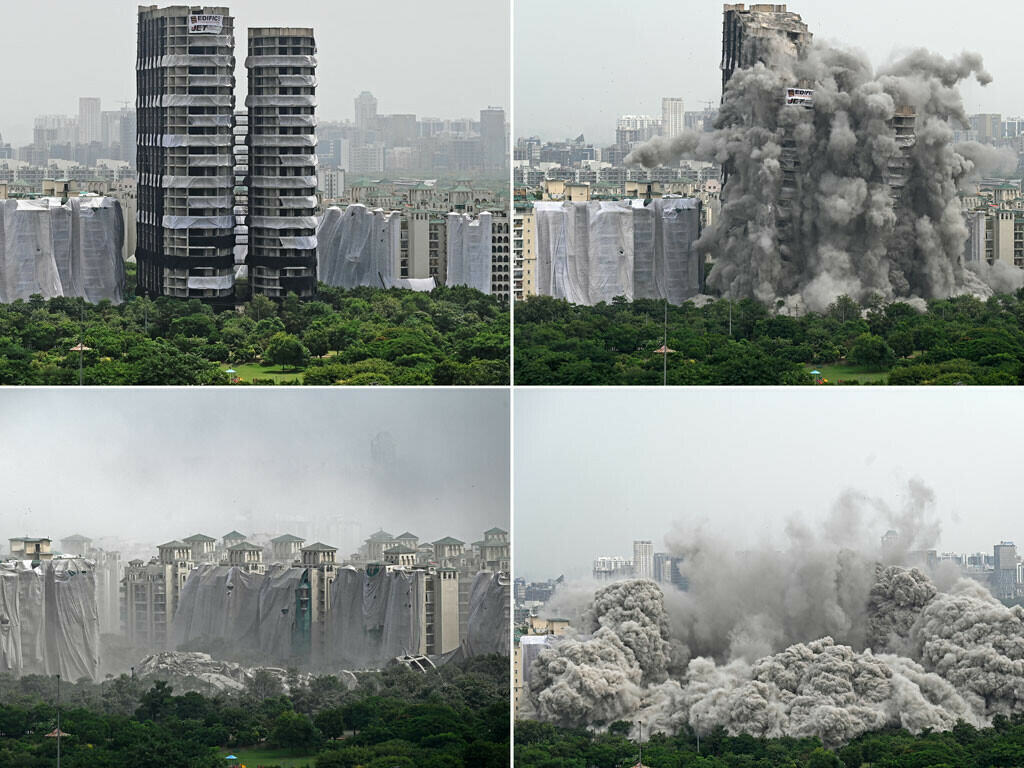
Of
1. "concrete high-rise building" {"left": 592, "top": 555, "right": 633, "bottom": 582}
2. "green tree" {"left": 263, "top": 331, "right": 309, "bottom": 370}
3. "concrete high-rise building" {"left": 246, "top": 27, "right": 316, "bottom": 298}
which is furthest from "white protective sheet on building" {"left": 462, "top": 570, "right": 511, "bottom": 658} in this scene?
"concrete high-rise building" {"left": 246, "top": 27, "right": 316, "bottom": 298}

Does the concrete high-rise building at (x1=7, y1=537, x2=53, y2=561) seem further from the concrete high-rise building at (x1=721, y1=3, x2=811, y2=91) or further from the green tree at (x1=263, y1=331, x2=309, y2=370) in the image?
the concrete high-rise building at (x1=721, y1=3, x2=811, y2=91)

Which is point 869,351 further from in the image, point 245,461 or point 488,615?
point 245,461

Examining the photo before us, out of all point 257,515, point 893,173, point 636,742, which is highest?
point 893,173

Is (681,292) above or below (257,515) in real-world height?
above

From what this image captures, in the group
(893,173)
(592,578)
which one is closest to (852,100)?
(893,173)

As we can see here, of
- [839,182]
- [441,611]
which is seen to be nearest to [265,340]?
[441,611]

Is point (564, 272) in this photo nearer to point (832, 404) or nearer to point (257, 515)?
point (832, 404)
